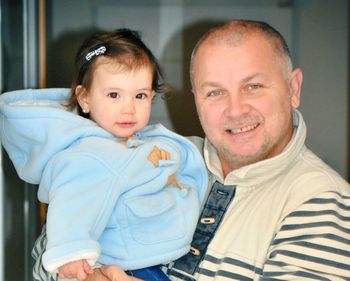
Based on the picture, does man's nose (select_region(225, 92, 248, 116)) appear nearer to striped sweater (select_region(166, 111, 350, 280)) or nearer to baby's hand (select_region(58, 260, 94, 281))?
striped sweater (select_region(166, 111, 350, 280))

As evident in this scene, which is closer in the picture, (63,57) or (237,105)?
(237,105)

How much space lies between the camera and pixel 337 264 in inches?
50.6

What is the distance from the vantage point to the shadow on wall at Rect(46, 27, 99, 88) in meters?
3.02

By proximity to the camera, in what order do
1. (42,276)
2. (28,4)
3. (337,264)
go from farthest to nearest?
(28,4) → (42,276) → (337,264)

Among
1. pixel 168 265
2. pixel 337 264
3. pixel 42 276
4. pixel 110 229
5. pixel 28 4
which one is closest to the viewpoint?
pixel 337 264

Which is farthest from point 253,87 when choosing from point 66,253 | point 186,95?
point 186,95

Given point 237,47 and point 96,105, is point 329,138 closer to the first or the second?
point 237,47

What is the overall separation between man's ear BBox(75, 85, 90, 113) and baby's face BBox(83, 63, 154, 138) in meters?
0.02

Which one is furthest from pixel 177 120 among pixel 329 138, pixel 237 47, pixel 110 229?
pixel 110 229

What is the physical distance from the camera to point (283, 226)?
134cm

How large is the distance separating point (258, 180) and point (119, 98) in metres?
0.39

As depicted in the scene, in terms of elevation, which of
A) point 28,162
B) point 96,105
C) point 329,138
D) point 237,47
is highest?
point 237,47

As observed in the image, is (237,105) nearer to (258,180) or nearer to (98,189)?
(258,180)

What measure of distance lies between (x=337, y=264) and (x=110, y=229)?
1.66 ft
